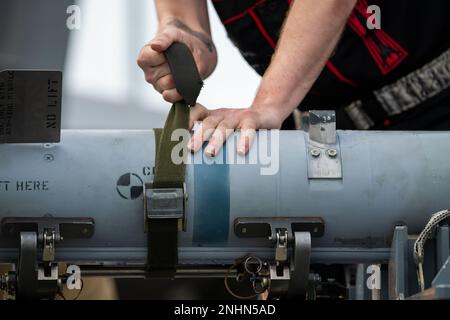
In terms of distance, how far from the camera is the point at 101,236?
302cm

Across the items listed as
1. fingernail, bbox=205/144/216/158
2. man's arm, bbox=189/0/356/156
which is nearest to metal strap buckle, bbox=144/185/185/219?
fingernail, bbox=205/144/216/158

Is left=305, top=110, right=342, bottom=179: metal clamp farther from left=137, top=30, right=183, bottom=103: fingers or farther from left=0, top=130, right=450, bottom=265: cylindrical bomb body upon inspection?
left=137, top=30, right=183, bottom=103: fingers

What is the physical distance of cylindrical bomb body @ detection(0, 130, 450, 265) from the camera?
3002 mm

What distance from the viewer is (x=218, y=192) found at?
9.91 feet

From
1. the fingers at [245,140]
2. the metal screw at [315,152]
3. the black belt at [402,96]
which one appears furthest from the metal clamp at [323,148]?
the black belt at [402,96]

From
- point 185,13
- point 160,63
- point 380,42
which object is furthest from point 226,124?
point 380,42

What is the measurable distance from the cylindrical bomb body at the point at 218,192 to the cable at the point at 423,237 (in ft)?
0.22

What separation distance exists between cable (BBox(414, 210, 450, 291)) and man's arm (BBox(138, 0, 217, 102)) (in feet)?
3.11

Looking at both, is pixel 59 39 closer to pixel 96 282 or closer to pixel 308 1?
pixel 96 282

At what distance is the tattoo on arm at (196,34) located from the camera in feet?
13.1

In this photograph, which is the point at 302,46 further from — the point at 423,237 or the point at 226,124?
the point at 423,237

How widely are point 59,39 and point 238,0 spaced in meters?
5.22

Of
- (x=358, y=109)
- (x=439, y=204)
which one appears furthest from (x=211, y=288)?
(x=439, y=204)
